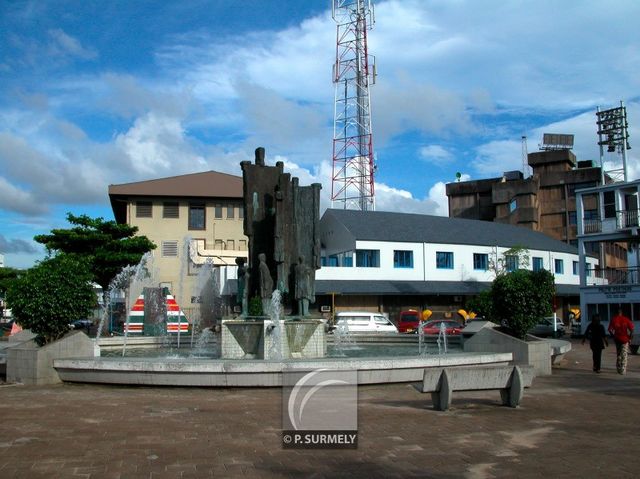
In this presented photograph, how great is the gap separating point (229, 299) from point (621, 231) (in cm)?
2347

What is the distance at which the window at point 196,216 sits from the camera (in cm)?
4719

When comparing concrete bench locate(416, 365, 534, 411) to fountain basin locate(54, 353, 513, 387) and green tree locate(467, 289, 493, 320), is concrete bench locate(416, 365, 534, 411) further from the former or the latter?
green tree locate(467, 289, 493, 320)

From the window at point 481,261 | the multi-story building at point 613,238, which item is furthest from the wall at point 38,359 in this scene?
the window at point 481,261

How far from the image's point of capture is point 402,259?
44.8 m

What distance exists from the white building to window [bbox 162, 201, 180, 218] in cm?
1060

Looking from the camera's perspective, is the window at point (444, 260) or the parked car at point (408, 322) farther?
the window at point (444, 260)

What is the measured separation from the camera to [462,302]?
147 ft

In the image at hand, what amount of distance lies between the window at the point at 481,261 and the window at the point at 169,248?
21504mm

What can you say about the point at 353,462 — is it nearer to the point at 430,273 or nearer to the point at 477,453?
the point at 477,453

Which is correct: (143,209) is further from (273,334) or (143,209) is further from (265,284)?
(273,334)

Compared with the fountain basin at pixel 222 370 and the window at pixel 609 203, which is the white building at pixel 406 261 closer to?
the window at pixel 609 203

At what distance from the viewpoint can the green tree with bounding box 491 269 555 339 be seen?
1428cm
